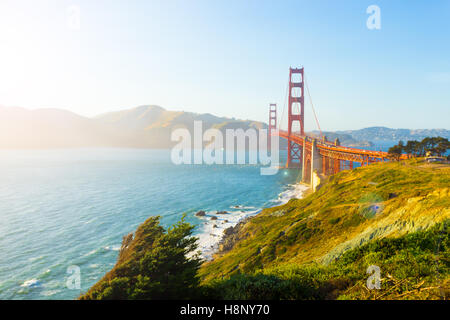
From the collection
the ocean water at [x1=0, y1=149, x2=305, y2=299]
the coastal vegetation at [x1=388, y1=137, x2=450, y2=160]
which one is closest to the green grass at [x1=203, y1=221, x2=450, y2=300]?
the ocean water at [x1=0, y1=149, x2=305, y2=299]

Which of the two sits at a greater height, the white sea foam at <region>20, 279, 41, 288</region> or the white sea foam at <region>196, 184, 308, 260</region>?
the white sea foam at <region>196, 184, 308, 260</region>

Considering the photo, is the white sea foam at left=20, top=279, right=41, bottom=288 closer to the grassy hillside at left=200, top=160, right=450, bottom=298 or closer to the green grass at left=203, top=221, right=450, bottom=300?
the grassy hillside at left=200, top=160, right=450, bottom=298

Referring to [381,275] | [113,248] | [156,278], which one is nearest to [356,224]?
[381,275]

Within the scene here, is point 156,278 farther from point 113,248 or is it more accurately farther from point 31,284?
point 113,248

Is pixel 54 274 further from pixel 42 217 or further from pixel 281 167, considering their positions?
pixel 281 167

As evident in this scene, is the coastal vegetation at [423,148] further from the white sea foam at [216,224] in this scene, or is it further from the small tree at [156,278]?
the small tree at [156,278]
